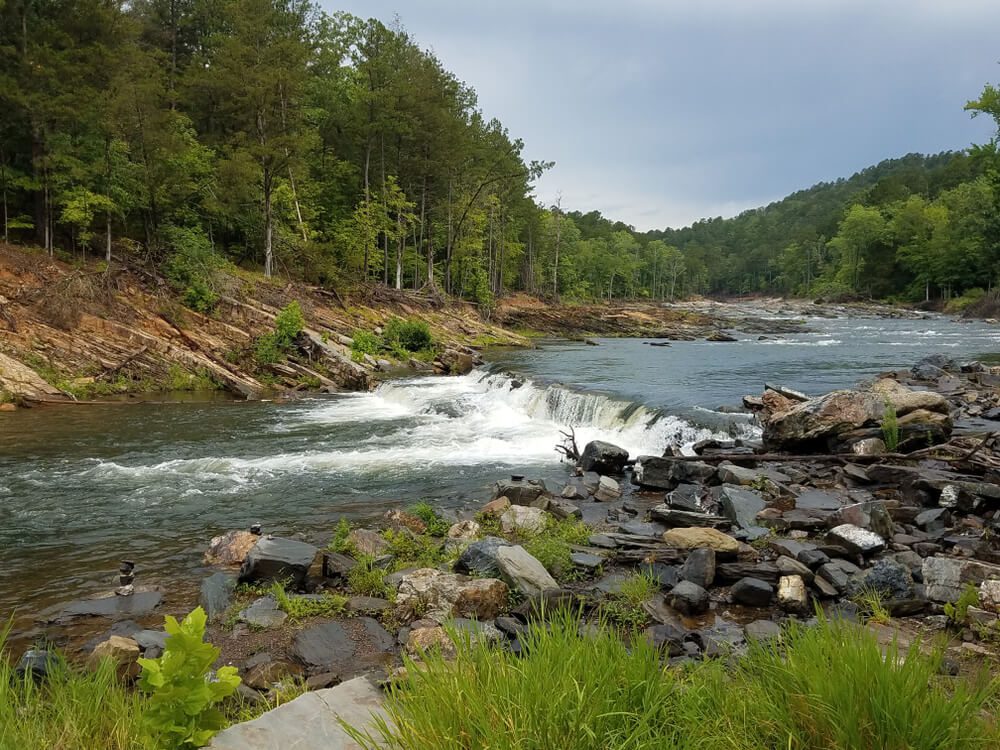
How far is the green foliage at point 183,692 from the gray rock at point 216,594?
3.98m

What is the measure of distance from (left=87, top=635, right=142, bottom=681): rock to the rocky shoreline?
33mm

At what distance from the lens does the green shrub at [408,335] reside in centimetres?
3100

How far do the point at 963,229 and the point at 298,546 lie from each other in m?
97.0

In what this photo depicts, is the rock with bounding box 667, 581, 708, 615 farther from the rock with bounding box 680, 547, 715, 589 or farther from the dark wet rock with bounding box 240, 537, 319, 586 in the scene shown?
the dark wet rock with bounding box 240, 537, 319, 586

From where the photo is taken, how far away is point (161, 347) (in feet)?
72.6

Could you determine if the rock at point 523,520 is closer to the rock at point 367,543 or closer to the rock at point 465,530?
the rock at point 465,530

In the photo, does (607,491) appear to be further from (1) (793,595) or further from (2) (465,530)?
(1) (793,595)

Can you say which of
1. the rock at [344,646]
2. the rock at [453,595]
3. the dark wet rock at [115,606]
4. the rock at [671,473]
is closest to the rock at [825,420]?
the rock at [671,473]

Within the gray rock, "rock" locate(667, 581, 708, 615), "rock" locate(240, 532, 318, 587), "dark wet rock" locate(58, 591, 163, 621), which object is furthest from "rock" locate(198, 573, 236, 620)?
"rock" locate(667, 581, 708, 615)

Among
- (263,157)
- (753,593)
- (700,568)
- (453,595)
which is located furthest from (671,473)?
(263,157)

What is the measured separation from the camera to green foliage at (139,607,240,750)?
2.47 metres

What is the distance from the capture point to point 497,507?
9.30 meters

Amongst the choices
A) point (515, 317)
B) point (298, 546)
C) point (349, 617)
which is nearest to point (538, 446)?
point (298, 546)

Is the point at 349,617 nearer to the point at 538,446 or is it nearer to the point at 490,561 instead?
the point at 490,561
